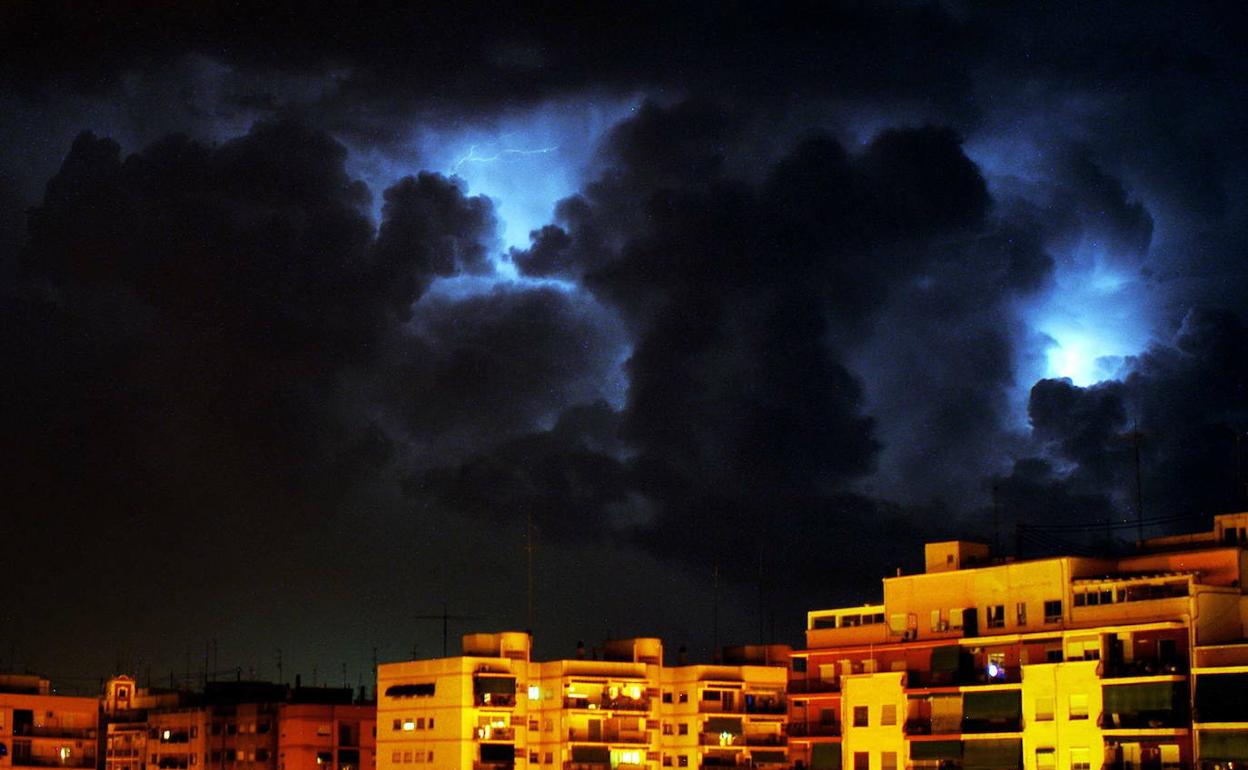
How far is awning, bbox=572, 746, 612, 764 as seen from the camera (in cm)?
13062

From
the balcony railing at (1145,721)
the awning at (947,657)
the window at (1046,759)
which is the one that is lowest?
the window at (1046,759)

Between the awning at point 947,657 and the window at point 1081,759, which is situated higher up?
the awning at point 947,657

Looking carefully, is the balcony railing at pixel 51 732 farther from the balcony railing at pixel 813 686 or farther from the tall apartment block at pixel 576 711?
the balcony railing at pixel 813 686

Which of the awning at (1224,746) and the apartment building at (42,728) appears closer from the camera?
the awning at (1224,746)

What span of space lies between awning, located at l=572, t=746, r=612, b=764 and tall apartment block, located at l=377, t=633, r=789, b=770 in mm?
68

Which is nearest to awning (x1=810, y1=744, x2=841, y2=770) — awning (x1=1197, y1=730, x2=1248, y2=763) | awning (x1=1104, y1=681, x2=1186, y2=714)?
awning (x1=1104, y1=681, x2=1186, y2=714)

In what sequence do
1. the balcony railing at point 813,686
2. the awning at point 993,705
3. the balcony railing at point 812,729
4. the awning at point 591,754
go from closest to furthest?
1. the awning at point 993,705
2. the balcony railing at point 812,729
3. the balcony railing at point 813,686
4. the awning at point 591,754

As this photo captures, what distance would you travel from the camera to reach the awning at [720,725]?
136 metres

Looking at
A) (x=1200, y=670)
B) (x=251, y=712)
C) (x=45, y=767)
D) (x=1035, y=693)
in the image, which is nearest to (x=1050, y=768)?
(x=1035, y=693)

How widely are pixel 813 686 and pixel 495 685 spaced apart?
2804cm

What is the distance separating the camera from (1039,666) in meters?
94.2

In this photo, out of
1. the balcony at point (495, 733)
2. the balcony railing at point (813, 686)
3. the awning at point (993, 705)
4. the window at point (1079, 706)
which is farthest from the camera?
the balcony at point (495, 733)

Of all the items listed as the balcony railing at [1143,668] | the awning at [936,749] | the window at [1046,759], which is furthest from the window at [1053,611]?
the awning at [936,749]

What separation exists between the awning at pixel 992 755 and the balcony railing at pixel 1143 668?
6.59 meters
